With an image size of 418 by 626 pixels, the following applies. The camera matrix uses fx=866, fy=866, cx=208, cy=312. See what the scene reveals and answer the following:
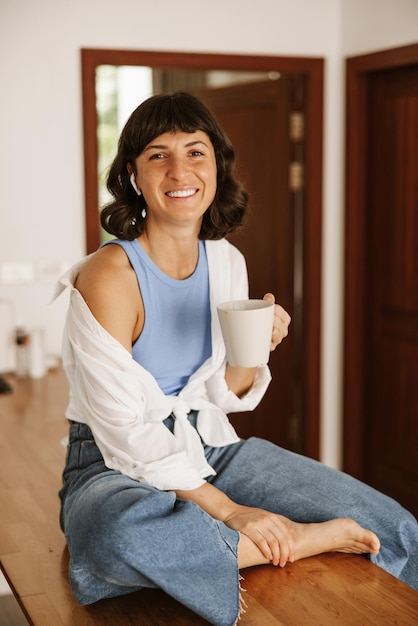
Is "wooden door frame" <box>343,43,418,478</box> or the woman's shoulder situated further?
"wooden door frame" <box>343,43,418,478</box>

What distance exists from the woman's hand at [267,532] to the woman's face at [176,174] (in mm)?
690

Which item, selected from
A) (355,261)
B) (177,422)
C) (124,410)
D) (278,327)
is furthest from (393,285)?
(124,410)

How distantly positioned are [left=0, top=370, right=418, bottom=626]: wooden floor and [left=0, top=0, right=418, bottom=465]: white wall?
145 cm

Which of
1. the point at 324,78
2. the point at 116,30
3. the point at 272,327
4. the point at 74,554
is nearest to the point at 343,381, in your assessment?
the point at 324,78

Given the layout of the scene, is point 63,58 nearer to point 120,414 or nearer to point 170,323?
point 170,323

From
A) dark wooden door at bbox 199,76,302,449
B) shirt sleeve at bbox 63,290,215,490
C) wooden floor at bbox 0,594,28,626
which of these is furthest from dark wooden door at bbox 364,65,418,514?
shirt sleeve at bbox 63,290,215,490

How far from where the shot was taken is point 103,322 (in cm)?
188

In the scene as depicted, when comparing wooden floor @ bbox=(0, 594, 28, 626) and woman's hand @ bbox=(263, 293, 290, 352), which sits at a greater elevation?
woman's hand @ bbox=(263, 293, 290, 352)

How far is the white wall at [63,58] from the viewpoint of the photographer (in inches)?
134


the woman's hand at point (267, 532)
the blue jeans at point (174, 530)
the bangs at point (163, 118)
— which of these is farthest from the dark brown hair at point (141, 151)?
the woman's hand at point (267, 532)

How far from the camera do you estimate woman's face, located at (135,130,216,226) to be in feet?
6.47

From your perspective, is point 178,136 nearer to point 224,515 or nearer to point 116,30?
point 224,515

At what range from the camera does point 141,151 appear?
6.54 ft

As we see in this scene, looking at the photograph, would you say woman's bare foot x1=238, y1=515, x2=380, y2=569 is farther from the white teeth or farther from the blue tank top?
the white teeth
